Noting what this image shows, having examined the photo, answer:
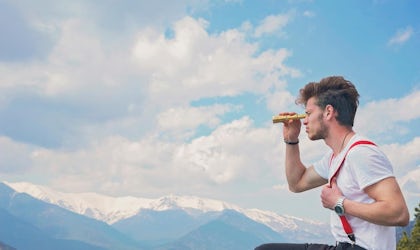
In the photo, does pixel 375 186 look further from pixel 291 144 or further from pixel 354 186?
pixel 291 144

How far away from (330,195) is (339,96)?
1004 mm

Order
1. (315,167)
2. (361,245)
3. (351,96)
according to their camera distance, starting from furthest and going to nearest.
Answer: (315,167), (351,96), (361,245)

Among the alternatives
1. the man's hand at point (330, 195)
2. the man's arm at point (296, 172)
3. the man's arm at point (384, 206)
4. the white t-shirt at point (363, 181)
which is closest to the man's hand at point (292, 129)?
the man's arm at point (296, 172)

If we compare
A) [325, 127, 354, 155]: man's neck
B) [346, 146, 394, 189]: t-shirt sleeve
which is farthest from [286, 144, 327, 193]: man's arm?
[346, 146, 394, 189]: t-shirt sleeve

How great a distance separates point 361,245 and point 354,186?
1.83 ft

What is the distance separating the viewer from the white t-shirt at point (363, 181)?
4.33m

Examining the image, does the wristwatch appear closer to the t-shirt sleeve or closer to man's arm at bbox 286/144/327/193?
the t-shirt sleeve

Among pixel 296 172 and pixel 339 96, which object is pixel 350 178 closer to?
pixel 339 96

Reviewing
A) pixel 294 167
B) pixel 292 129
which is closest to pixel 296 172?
pixel 294 167

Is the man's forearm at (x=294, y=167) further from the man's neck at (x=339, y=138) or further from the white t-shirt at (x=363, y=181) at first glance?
the white t-shirt at (x=363, y=181)

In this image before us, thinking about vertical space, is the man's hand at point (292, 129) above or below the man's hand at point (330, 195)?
above

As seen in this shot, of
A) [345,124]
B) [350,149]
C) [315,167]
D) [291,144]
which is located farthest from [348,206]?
[291,144]

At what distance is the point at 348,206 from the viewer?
4418mm

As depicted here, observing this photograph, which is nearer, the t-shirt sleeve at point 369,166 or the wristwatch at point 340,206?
the t-shirt sleeve at point 369,166
